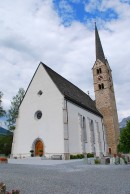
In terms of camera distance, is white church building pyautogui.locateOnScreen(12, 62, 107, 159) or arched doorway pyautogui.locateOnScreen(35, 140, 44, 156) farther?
arched doorway pyautogui.locateOnScreen(35, 140, 44, 156)

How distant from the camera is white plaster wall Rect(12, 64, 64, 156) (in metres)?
26.8

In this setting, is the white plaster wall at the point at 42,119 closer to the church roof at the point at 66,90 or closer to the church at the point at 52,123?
the church at the point at 52,123

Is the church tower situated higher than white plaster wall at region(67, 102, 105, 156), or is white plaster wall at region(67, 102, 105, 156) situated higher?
the church tower

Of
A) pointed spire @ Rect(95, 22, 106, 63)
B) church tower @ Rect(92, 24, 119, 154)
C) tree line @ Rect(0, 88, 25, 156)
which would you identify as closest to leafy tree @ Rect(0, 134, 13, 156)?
tree line @ Rect(0, 88, 25, 156)

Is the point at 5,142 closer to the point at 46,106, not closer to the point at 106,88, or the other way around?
the point at 46,106

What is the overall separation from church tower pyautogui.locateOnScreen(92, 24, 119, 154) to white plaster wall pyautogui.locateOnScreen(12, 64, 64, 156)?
16.3m

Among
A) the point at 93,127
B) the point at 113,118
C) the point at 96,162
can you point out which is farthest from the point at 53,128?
the point at 113,118

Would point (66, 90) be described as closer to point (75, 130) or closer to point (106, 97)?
point (75, 130)

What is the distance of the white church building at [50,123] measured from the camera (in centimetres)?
2661

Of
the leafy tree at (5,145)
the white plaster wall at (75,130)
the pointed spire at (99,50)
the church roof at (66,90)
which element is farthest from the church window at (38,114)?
the pointed spire at (99,50)

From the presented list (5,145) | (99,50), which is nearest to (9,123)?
(5,145)

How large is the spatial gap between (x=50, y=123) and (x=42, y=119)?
1661mm

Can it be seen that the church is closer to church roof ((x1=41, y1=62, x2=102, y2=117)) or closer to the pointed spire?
church roof ((x1=41, y1=62, x2=102, y2=117))

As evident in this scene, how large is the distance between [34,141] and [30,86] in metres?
8.50
